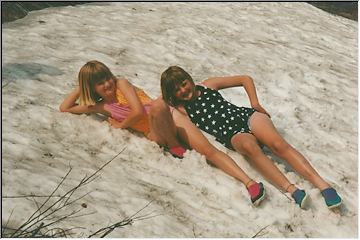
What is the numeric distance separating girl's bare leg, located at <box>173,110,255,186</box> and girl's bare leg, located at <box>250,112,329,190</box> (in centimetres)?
Result: 45

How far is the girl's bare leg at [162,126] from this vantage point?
534cm

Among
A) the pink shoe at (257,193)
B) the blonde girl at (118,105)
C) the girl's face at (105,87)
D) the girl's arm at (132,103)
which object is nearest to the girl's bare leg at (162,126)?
the blonde girl at (118,105)

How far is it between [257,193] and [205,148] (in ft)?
2.63

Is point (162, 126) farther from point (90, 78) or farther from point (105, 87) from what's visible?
point (90, 78)

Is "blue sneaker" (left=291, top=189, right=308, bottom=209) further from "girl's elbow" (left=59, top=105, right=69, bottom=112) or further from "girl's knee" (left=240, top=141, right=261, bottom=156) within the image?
"girl's elbow" (left=59, top=105, right=69, bottom=112)

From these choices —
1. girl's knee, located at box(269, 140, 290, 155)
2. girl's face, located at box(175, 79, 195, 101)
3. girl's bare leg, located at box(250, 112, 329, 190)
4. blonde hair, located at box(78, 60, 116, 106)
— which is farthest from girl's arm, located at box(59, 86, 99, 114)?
girl's knee, located at box(269, 140, 290, 155)

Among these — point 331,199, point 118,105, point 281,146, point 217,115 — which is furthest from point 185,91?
point 331,199

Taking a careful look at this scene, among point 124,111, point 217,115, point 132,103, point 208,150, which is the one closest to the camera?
point 208,150

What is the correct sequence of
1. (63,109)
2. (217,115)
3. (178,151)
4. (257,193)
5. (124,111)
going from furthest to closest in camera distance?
(63,109) < (124,111) < (217,115) < (178,151) < (257,193)

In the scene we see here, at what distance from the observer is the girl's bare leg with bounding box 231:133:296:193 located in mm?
5347

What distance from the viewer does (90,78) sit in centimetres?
590

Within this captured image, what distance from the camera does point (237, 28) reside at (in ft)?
37.1

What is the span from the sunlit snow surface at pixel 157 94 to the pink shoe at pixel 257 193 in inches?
4.4

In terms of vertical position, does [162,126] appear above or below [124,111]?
above
